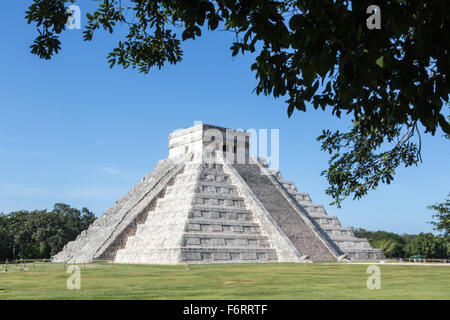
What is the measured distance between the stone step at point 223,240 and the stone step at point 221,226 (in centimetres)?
75

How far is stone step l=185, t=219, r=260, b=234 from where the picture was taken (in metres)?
34.6

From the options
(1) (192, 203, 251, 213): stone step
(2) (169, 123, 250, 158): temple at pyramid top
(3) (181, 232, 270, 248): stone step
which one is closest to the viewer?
(3) (181, 232, 270, 248): stone step

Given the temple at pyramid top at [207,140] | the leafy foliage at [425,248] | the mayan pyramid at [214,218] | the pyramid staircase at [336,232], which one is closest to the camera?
the mayan pyramid at [214,218]

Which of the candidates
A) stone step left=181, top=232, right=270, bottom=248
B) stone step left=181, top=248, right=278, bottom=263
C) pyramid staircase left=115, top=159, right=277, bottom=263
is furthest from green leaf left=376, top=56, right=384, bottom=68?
stone step left=181, top=232, right=270, bottom=248

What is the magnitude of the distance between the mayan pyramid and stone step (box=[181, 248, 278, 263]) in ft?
0.24

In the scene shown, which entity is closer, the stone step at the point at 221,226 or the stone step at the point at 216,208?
the stone step at the point at 221,226

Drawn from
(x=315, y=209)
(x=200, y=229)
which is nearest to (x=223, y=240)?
(x=200, y=229)

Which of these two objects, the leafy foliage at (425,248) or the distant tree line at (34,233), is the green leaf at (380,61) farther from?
the leafy foliage at (425,248)

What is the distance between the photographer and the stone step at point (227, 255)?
104 feet

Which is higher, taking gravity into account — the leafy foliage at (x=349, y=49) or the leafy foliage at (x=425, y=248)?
the leafy foliage at (x=349, y=49)

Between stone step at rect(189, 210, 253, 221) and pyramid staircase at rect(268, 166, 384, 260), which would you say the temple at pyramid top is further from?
stone step at rect(189, 210, 253, 221)

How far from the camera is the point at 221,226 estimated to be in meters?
36.2

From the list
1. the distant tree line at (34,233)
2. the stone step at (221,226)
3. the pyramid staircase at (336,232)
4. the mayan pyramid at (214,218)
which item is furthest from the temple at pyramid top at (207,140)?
the distant tree line at (34,233)
